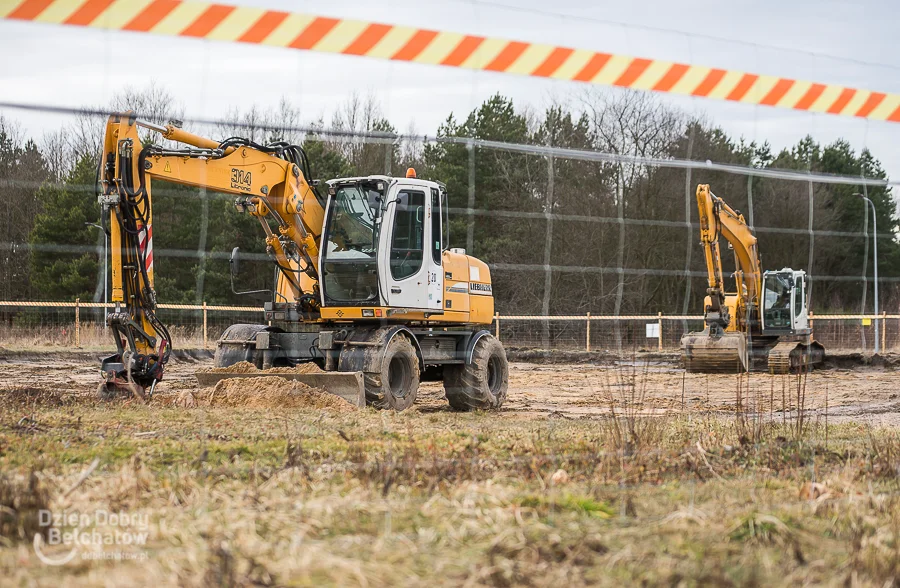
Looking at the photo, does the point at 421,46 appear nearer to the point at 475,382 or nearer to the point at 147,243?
the point at 147,243

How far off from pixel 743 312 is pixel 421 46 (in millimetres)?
19088

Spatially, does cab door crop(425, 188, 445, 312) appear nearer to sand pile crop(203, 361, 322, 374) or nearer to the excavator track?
sand pile crop(203, 361, 322, 374)

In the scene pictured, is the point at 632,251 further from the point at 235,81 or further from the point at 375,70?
the point at 235,81

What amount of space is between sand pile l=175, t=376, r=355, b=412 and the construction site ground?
4.54 ft

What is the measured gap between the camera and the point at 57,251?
338 inches

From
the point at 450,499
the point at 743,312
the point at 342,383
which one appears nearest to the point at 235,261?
the point at 342,383

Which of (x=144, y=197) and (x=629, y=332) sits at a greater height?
(x=144, y=197)

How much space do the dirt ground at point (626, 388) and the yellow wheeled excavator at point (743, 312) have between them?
0.58 metres

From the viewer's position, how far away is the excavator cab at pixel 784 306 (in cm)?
2306

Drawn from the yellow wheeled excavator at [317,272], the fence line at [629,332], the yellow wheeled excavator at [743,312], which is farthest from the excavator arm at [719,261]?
the yellow wheeled excavator at [317,272]

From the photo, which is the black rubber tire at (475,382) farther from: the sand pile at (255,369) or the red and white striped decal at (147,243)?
the red and white striped decal at (147,243)

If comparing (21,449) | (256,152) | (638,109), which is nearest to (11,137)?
(21,449)

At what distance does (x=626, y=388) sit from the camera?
18.1 m

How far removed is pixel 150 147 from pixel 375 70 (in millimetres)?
3988
